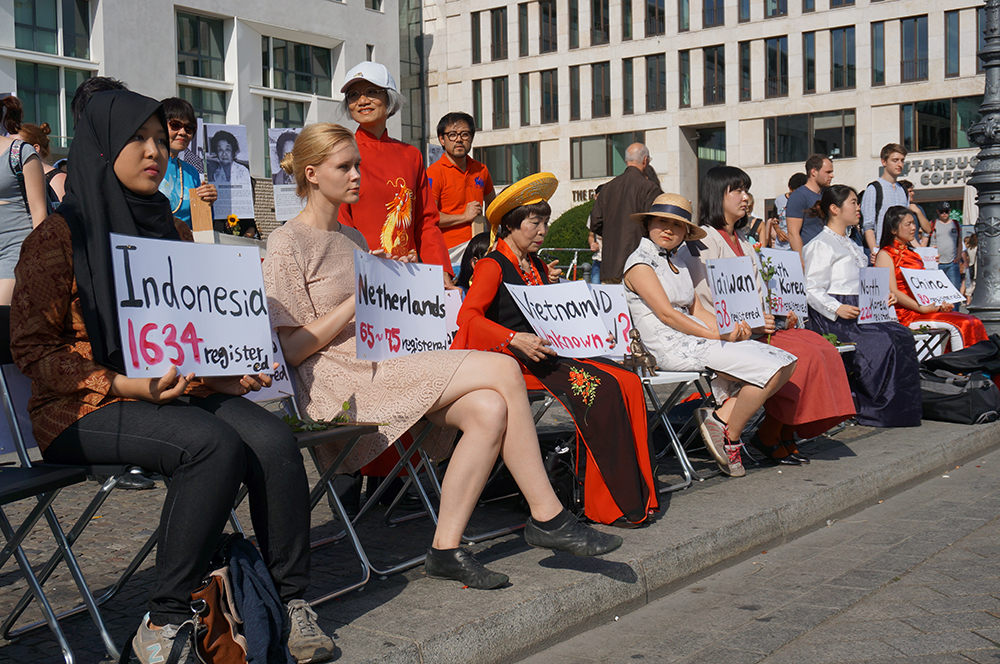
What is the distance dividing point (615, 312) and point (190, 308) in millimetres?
2816

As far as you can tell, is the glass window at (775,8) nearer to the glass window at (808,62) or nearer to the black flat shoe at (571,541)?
the glass window at (808,62)

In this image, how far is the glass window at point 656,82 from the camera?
5026 centimetres

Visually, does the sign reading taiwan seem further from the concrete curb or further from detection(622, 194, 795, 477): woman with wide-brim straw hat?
detection(622, 194, 795, 477): woman with wide-brim straw hat

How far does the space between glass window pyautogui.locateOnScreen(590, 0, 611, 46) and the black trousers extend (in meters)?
51.0

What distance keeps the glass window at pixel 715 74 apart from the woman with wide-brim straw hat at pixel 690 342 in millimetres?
44748

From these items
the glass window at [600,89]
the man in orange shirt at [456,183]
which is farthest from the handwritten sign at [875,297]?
the glass window at [600,89]

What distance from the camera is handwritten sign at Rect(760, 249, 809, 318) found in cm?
702

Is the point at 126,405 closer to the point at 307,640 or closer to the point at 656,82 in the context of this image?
the point at 307,640

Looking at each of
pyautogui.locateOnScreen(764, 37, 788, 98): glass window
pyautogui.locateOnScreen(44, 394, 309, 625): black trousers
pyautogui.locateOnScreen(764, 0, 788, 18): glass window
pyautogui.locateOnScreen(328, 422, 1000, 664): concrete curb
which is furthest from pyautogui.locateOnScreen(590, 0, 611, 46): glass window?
pyautogui.locateOnScreen(44, 394, 309, 625): black trousers

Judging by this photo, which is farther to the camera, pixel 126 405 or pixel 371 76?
pixel 371 76

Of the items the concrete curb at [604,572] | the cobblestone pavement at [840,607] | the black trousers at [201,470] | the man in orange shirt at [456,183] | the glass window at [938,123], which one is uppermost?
the glass window at [938,123]

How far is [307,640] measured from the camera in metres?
3.01

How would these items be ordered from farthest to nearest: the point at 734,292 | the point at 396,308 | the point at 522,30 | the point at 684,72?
1. the point at 522,30
2. the point at 684,72
3. the point at 734,292
4. the point at 396,308

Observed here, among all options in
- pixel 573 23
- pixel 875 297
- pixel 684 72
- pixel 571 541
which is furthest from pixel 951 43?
pixel 571 541
